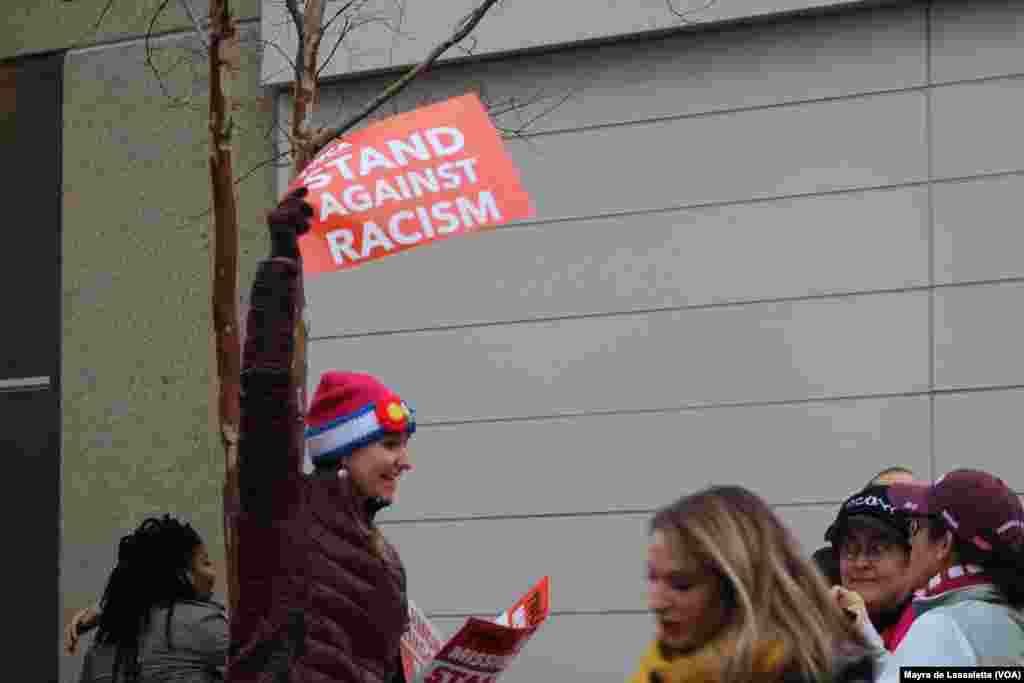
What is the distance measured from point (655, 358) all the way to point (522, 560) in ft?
4.11

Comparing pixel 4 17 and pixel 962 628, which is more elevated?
pixel 4 17

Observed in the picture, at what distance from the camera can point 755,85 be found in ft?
32.5

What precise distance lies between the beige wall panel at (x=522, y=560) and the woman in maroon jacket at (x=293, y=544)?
17.9 ft

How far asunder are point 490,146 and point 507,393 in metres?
5.44

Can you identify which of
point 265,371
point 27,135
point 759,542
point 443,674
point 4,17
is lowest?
point 443,674

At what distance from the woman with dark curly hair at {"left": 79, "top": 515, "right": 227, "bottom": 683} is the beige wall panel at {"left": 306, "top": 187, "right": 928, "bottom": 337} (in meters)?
4.06

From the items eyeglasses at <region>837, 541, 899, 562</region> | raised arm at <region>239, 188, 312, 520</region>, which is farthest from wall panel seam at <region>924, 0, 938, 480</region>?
raised arm at <region>239, 188, 312, 520</region>

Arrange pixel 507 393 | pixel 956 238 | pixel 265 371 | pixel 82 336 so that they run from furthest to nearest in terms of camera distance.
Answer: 1. pixel 82 336
2. pixel 507 393
3. pixel 956 238
4. pixel 265 371

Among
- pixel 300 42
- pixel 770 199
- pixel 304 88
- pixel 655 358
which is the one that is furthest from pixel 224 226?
pixel 770 199

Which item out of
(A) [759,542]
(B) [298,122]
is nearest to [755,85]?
(B) [298,122]

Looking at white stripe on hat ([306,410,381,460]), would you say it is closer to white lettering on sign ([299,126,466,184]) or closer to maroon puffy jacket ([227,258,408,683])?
maroon puffy jacket ([227,258,408,683])

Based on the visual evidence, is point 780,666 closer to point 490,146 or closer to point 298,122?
point 490,146

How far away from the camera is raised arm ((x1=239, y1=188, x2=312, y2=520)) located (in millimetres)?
3996

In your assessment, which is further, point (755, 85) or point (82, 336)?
point (82, 336)
